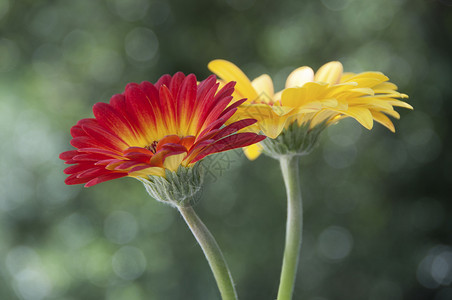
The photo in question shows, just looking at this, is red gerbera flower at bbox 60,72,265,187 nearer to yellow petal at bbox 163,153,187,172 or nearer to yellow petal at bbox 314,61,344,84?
yellow petal at bbox 163,153,187,172

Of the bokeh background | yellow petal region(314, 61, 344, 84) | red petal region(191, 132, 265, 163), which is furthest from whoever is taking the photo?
the bokeh background

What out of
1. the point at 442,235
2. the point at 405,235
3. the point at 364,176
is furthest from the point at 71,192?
the point at 442,235

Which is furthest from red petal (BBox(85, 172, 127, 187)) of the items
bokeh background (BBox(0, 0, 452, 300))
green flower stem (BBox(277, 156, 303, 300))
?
bokeh background (BBox(0, 0, 452, 300))

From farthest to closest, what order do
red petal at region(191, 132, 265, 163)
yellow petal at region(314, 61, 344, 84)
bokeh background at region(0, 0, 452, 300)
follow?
bokeh background at region(0, 0, 452, 300), yellow petal at region(314, 61, 344, 84), red petal at region(191, 132, 265, 163)

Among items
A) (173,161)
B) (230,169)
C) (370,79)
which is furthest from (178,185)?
(230,169)

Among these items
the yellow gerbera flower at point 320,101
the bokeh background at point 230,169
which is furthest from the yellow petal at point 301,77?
the bokeh background at point 230,169

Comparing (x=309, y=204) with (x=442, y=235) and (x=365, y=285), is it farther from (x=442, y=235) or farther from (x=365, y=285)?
(x=442, y=235)
